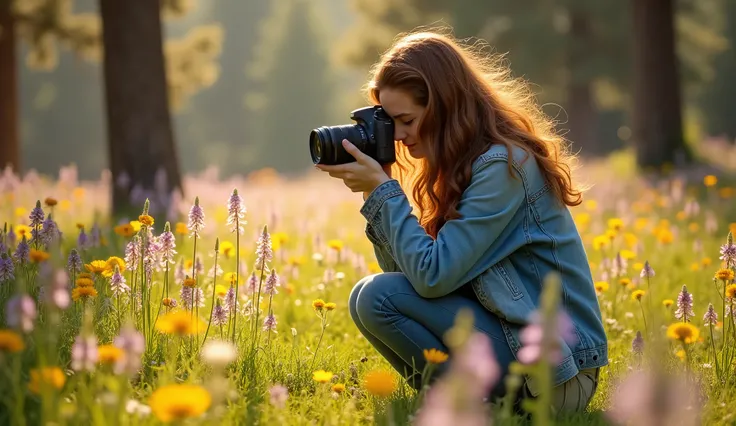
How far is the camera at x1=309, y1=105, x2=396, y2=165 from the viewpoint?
2830 mm

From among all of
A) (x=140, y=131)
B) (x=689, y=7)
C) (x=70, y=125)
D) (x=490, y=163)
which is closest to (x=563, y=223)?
(x=490, y=163)

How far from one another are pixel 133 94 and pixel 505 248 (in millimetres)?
5125

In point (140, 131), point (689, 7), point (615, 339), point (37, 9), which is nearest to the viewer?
point (615, 339)

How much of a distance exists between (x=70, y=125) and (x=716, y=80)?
26538mm

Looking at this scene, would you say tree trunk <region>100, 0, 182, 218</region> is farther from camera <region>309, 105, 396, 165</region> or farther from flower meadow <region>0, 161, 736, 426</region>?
camera <region>309, 105, 396, 165</region>

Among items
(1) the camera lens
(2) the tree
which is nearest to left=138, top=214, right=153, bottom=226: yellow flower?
(1) the camera lens

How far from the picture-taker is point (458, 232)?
255 centimetres

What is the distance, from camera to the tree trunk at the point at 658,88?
35.4 feet

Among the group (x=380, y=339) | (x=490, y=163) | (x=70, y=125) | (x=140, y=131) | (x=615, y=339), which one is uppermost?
(x=70, y=125)

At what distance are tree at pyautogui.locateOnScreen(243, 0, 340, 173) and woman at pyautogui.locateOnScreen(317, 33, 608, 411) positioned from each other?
113 feet

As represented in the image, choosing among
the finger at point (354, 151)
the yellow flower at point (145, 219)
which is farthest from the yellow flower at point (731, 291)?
the yellow flower at point (145, 219)

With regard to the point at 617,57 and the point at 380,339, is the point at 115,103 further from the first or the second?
the point at 617,57

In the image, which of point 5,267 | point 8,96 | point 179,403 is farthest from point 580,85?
point 179,403

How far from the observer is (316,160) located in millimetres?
2916
